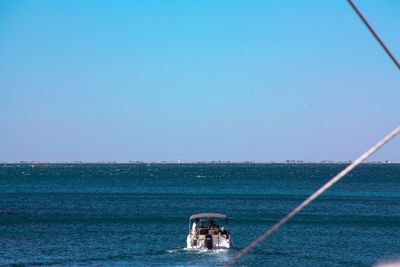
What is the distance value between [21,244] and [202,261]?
16596 millimetres

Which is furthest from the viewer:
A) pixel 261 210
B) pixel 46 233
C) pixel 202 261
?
pixel 261 210

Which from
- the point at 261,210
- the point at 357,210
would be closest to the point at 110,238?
the point at 261,210

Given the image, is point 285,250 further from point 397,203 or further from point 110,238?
point 397,203

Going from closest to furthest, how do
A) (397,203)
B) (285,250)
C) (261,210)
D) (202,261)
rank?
(202,261), (285,250), (261,210), (397,203)

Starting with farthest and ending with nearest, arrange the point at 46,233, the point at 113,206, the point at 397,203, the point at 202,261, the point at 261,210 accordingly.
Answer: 1. the point at 397,203
2. the point at 113,206
3. the point at 261,210
4. the point at 46,233
5. the point at 202,261

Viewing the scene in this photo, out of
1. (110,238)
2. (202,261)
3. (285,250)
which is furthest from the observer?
(110,238)

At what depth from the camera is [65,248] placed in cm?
5181

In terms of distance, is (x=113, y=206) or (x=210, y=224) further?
(x=113, y=206)

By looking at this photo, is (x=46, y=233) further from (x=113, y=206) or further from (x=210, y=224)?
(x=113, y=206)

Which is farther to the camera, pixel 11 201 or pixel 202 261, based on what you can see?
pixel 11 201

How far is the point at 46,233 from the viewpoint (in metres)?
63.0

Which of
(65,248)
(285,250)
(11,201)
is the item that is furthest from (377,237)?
(11,201)

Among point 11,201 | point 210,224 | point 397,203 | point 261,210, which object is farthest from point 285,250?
point 11,201

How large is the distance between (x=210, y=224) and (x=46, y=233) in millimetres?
17409
